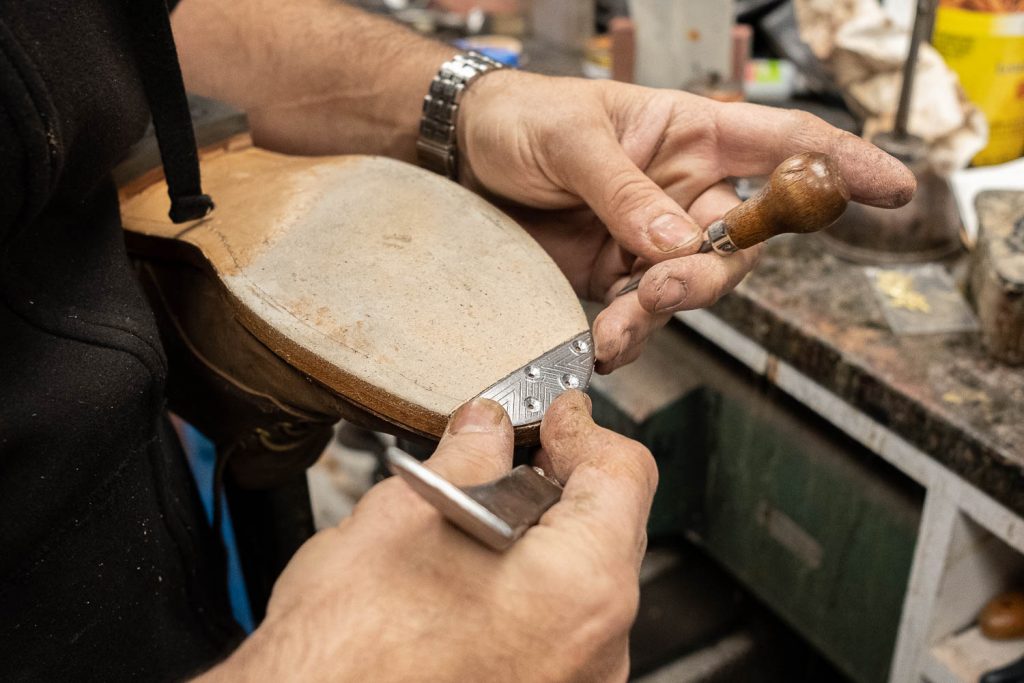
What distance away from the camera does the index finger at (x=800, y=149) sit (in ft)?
2.31

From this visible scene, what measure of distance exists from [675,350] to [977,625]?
0.60 m

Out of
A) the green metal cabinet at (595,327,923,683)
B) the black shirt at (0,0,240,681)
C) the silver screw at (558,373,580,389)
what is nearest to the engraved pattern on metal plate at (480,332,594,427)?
the silver screw at (558,373,580,389)

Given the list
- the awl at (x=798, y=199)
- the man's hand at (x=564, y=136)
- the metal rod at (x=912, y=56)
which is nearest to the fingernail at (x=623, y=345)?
the man's hand at (x=564, y=136)

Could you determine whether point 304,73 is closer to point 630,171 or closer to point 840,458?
point 630,171

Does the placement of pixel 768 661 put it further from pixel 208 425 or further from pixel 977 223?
pixel 208 425

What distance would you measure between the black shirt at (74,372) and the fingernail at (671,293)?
38 centimetres

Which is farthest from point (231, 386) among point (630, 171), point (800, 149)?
point (800, 149)

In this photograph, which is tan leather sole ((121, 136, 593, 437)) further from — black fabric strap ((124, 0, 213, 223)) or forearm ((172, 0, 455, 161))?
forearm ((172, 0, 455, 161))

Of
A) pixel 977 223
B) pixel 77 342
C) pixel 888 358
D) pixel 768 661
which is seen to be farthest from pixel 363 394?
pixel 768 661

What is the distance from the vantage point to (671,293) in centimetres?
69

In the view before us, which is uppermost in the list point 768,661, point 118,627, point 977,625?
point 118,627

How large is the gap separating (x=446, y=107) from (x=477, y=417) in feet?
1.39

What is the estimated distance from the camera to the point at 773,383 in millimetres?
1266

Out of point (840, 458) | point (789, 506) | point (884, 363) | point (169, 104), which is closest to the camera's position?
point (169, 104)
